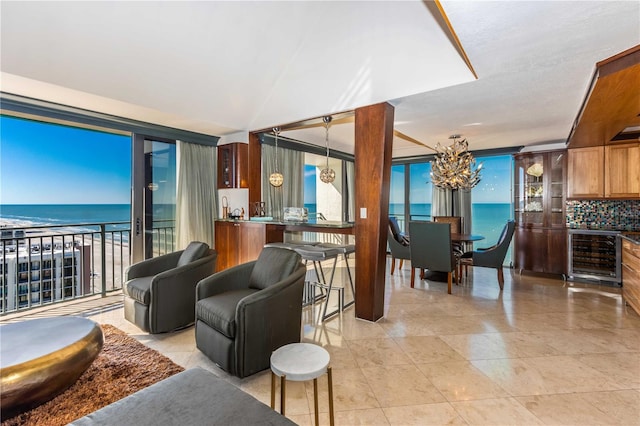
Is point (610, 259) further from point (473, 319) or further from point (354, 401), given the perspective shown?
point (354, 401)

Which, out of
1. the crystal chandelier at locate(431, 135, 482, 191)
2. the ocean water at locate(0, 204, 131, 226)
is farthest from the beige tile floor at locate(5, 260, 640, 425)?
the ocean water at locate(0, 204, 131, 226)

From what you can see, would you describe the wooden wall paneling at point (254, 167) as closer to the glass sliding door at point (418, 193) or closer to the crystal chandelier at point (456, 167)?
the crystal chandelier at point (456, 167)

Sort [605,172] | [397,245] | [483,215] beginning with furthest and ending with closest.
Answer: [483,215]
[397,245]
[605,172]

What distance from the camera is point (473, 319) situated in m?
3.33

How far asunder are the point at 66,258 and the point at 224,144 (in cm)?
280

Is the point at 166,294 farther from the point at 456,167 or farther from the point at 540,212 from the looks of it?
the point at 540,212

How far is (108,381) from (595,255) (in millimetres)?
6686

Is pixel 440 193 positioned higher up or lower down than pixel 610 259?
higher up

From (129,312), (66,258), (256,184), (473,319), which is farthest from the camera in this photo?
(256,184)

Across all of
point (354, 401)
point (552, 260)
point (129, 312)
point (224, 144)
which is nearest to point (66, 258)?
point (129, 312)

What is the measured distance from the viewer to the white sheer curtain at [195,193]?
15.1 ft

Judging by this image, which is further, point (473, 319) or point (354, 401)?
point (473, 319)

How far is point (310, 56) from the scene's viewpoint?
3207mm

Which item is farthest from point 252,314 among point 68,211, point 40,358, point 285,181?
point 68,211
